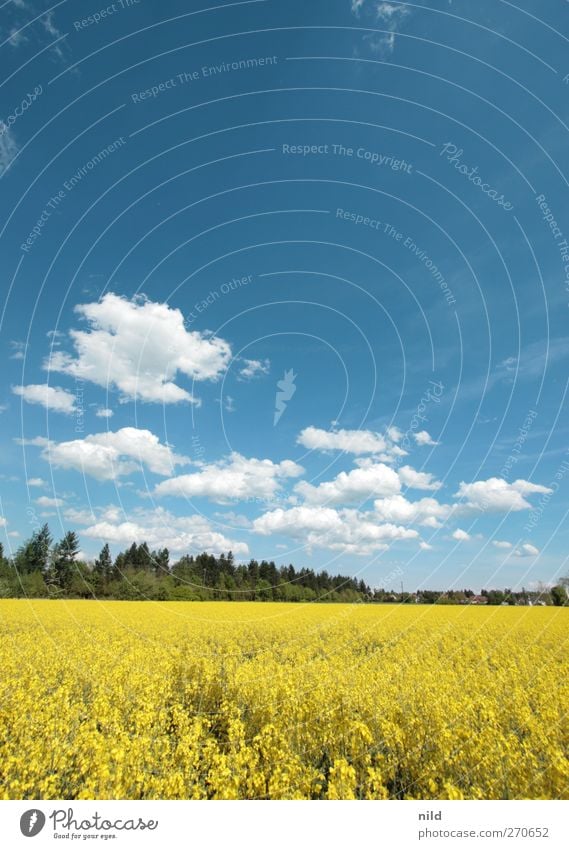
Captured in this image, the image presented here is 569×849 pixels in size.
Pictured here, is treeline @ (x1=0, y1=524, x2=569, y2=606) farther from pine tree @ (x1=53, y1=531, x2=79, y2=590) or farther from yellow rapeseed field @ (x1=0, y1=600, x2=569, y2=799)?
Answer: yellow rapeseed field @ (x1=0, y1=600, x2=569, y2=799)

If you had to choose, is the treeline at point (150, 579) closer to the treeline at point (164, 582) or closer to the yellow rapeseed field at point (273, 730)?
the treeline at point (164, 582)

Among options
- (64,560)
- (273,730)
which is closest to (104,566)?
(64,560)

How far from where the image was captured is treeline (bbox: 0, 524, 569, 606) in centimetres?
8856

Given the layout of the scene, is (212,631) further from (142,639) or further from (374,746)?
(374,746)

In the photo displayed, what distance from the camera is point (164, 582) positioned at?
9644 centimetres

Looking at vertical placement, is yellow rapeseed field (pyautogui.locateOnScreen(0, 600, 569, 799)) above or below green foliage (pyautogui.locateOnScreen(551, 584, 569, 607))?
above

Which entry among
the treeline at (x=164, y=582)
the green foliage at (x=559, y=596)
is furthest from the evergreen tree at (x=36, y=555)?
the green foliage at (x=559, y=596)

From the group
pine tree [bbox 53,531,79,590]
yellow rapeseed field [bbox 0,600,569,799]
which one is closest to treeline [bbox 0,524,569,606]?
pine tree [bbox 53,531,79,590]

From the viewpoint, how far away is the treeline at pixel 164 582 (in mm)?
88562
